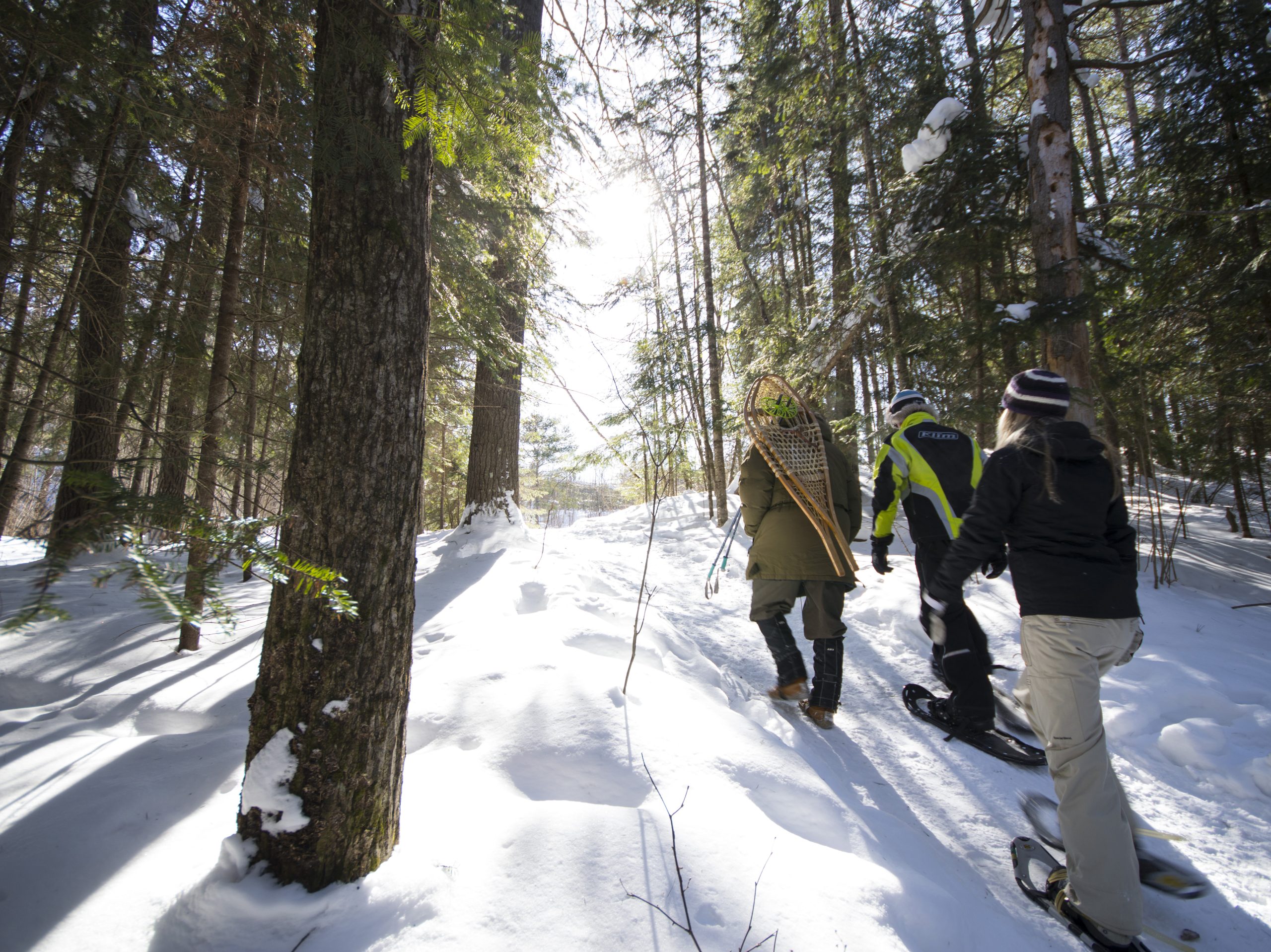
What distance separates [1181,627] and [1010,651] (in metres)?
1.62

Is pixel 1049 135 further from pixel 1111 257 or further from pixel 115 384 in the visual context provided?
pixel 115 384

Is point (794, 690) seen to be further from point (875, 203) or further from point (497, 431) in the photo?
point (875, 203)

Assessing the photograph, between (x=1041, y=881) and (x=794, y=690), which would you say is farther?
(x=794, y=690)

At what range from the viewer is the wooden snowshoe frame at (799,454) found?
3.35 meters

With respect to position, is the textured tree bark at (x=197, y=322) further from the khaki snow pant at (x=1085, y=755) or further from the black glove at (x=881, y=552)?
the khaki snow pant at (x=1085, y=755)

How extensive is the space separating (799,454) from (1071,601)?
1.73 m

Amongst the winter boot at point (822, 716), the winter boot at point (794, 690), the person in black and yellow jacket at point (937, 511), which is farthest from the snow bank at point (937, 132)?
the winter boot at point (822, 716)

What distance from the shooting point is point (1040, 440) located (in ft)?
7.30

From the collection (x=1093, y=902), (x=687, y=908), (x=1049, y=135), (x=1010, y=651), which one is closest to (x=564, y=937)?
(x=687, y=908)

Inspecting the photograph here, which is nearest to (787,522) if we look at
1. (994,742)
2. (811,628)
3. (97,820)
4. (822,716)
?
(811,628)

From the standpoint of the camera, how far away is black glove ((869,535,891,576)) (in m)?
3.62

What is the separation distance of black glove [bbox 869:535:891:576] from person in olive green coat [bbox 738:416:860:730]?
0.51 ft

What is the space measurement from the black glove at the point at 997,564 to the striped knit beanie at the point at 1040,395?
25.5 inches

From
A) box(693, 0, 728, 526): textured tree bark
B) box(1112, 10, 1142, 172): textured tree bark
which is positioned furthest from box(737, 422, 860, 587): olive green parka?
box(1112, 10, 1142, 172): textured tree bark
